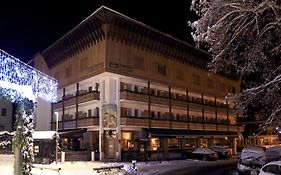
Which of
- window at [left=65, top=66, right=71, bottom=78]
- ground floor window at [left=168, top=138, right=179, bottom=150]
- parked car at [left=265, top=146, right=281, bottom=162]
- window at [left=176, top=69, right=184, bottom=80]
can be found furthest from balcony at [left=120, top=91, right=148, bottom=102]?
parked car at [left=265, top=146, right=281, bottom=162]

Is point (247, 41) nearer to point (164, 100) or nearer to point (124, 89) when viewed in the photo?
point (124, 89)

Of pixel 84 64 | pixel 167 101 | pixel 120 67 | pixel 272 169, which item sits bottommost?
pixel 272 169

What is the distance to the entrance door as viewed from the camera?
45.3 metres

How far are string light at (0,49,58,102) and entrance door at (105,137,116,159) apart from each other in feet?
87.8

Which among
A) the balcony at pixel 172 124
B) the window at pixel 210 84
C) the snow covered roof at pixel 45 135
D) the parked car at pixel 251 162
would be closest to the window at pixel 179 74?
the balcony at pixel 172 124

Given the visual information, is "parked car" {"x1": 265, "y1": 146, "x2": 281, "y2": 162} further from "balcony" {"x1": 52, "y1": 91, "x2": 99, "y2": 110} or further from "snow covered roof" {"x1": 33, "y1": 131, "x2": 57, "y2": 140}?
"balcony" {"x1": 52, "y1": 91, "x2": 99, "y2": 110}

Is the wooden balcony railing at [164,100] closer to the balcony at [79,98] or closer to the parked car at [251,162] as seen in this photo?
the balcony at [79,98]

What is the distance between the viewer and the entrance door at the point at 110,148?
4531cm

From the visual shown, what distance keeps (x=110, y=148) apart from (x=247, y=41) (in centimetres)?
3591

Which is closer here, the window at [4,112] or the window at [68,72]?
the window at [68,72]

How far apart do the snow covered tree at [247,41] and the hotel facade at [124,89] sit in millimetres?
33069

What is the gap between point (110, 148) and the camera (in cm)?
4556

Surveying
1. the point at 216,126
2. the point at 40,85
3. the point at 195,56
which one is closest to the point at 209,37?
the point at 40,85

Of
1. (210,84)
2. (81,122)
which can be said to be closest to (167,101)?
(81,122)
